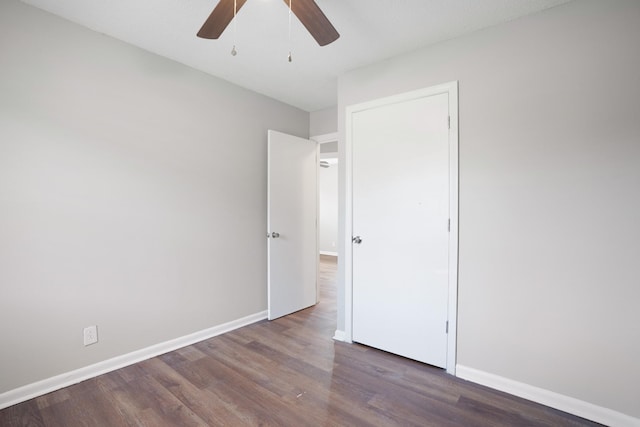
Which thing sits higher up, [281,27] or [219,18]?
[281,27]

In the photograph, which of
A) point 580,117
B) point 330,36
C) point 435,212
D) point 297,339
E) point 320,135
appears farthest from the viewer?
point 320,135

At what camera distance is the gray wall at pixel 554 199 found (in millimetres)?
1660

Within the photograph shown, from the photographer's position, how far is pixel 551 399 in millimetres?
1825

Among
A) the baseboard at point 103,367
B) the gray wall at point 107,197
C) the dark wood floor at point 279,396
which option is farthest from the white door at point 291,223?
the dark wood floor at point 279,396

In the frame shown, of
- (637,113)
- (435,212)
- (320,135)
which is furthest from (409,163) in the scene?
(320,135)

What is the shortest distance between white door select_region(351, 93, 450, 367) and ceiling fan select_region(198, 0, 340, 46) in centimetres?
106

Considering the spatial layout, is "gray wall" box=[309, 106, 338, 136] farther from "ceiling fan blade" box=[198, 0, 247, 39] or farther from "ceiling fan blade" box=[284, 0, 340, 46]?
"ceiling fan blade" box=[198, 0, 247, 39]

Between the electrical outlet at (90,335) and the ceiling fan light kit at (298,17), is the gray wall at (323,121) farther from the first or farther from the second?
the electrical outlet at (90,335)

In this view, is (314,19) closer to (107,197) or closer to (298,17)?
(298,17)

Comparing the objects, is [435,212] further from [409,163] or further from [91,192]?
[91,192]

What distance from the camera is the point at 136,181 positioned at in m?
2.34

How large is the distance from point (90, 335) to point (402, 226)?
8.08 feet

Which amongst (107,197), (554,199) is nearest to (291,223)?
(107,197)

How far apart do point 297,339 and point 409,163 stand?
1886mm
